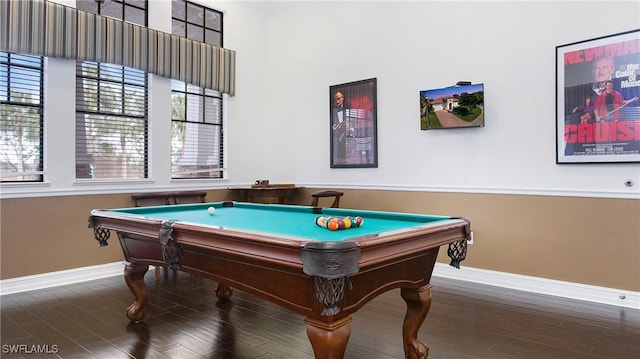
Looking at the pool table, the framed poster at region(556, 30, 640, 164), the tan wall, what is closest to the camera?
the pool table

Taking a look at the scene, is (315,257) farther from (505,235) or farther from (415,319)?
(505,235)

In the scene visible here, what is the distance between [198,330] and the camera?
275 centimetres

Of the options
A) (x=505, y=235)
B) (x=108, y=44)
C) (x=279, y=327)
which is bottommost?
(x=279, y=327)

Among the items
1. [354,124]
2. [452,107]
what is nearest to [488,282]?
[452,107]

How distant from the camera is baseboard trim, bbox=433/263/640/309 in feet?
10.8

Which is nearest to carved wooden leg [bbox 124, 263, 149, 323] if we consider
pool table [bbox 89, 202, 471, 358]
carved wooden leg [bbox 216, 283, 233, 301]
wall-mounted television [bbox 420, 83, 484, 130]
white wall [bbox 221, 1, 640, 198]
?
→ pool table [bbox 89, 202, 471, 358]

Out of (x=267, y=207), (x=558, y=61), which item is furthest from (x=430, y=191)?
(x=267, y=207)

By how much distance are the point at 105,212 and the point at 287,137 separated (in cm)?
333

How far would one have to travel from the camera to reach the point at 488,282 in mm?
3955

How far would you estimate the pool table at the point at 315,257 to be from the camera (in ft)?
5.07

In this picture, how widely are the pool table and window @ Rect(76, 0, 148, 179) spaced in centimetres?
181

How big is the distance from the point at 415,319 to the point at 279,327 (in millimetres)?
1025

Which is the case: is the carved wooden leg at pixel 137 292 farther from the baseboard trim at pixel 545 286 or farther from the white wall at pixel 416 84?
the baseboard trim at pixel 545 286

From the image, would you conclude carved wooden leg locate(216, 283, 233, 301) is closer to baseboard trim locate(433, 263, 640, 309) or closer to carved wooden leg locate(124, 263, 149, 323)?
carved wooden leg locate(124, 263, 149, 323)
